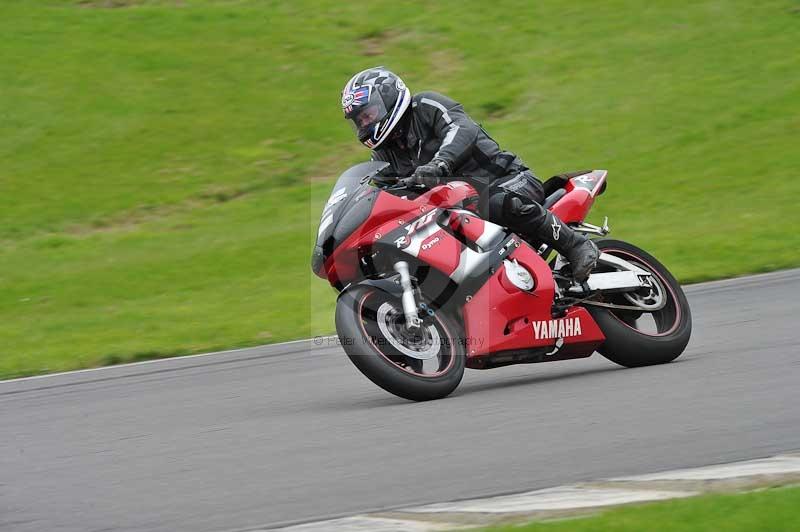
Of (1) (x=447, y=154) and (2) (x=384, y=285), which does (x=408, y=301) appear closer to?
(2) (x=384, y=285)

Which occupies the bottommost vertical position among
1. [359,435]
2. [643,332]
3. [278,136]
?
[278,136]

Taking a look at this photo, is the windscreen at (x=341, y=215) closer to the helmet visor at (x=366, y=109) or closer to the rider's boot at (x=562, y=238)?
the helmet visor at (x=366, y=109)

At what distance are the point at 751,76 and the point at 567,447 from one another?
1657cm

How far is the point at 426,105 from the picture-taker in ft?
22.7

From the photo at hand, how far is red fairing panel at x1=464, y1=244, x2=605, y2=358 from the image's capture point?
664 centimetres

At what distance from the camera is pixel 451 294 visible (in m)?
6.66

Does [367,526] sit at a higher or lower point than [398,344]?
higher

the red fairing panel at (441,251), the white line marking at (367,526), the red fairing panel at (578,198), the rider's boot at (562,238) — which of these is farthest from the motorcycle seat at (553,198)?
the white line marking at (367,526)

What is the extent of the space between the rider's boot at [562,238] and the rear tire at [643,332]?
9.3 inches

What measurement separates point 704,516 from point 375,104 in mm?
3463

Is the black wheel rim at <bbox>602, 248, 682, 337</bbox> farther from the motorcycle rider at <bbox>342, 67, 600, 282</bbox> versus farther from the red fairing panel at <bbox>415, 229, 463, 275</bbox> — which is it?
the red fairing panel at <bbox>415, 229, 463, 275</bbox>

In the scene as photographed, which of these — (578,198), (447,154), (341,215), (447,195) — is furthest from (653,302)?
(341,215)

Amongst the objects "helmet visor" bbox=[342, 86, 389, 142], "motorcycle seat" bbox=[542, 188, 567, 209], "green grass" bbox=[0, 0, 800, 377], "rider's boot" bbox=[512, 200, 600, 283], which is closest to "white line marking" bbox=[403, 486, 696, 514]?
"rider's boot" bbox=[512, 200, 600, 283]

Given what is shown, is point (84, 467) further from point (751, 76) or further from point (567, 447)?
point (751, 76)
